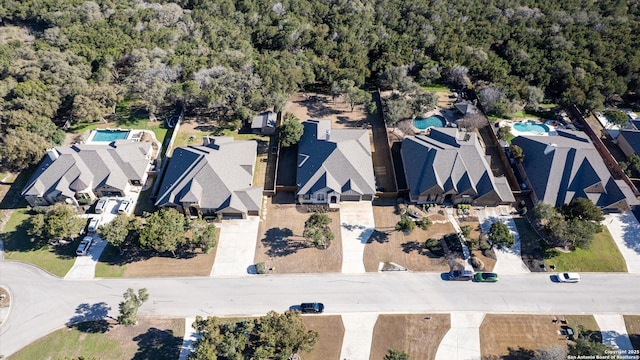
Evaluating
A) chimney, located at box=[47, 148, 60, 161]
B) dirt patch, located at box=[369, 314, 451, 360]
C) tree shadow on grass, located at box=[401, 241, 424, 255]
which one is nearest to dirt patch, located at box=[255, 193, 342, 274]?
tree shadow on grass, located at box=[401, 241, 424, 255]

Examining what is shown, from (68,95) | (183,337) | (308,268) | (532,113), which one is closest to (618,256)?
(532,113)

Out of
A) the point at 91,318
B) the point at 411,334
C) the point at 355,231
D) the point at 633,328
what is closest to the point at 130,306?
the point at 91,318

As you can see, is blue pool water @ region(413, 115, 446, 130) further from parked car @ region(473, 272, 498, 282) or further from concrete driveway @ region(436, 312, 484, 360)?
concrete driveway @ region(436, 312, 484, 360)

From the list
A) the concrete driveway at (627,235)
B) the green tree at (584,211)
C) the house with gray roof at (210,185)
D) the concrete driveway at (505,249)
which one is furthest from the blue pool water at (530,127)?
the house with gray roof at (210,185)

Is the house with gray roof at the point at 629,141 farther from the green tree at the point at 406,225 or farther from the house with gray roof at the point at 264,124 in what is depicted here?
the house with gray roof at the point at 264,124

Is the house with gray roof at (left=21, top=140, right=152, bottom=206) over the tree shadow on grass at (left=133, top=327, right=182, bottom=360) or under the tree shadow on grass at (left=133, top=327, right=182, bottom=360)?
over

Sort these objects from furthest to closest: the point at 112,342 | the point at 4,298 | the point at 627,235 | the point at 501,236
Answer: the point at 627,235
the point at 501,236
the point at 4,298
the point at 112,342

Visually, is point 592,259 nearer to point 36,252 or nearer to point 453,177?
point 453,177
